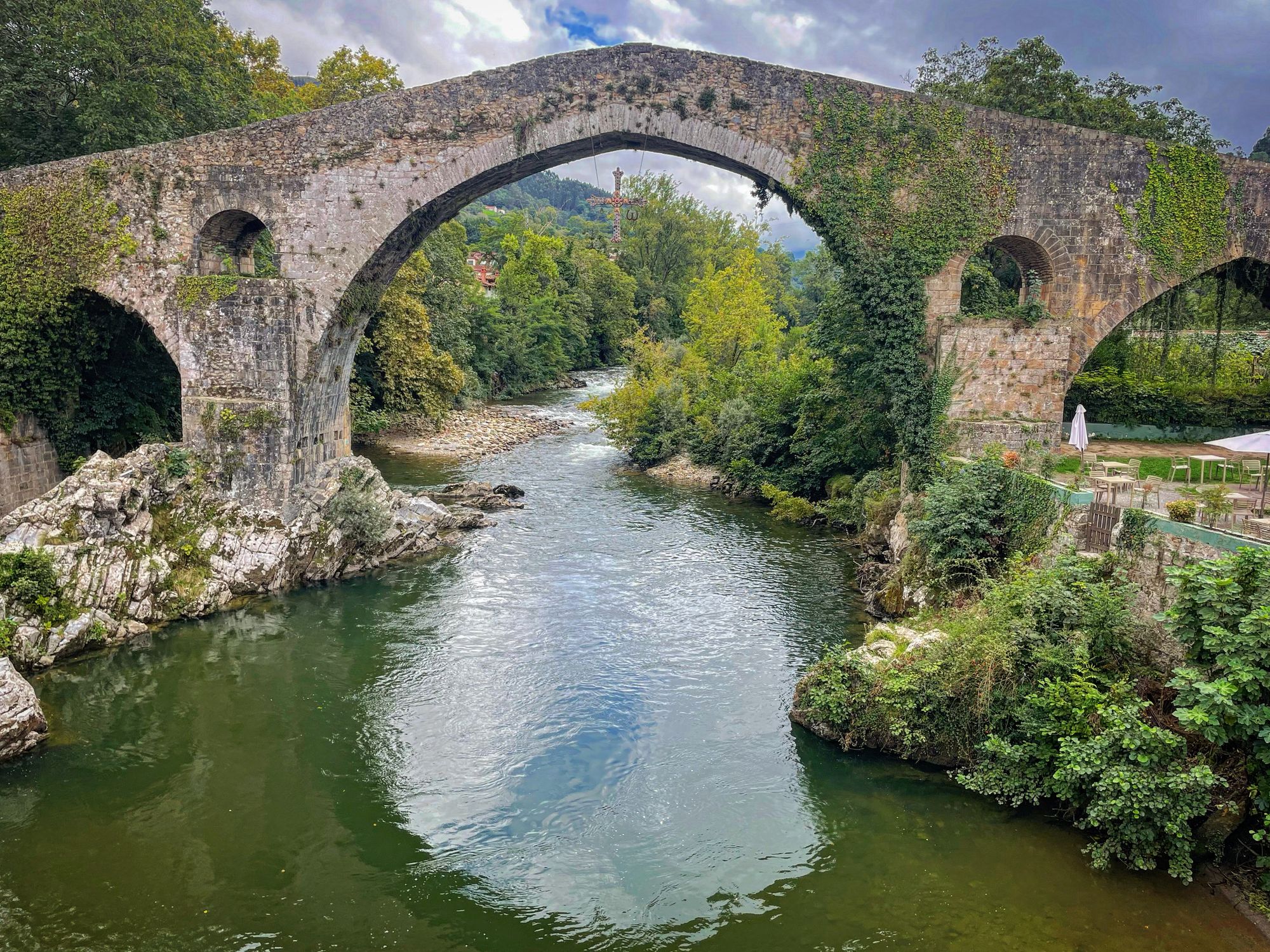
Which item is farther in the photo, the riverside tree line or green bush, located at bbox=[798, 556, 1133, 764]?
green bush, located at bbox=[798, 556, 1133, 764]

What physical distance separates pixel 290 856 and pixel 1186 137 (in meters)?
20.9

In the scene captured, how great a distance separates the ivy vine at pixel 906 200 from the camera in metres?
13.4

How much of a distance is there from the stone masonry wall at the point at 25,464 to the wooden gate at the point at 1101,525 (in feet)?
52.6

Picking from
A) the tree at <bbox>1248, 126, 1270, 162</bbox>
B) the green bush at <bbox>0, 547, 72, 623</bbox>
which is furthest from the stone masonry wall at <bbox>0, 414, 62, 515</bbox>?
the tree at <bbox>1248, 126, 1270, 162</bbox>

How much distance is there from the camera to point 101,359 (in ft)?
48.9

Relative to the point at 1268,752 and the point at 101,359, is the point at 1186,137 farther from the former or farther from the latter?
the point at 101,359

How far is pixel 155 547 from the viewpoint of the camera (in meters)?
12.2

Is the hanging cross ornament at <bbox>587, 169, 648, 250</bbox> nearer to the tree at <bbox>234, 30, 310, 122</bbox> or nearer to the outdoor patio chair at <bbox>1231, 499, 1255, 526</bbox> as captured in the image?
the tree at <bbox>234, 30, 310, 122</bbox>

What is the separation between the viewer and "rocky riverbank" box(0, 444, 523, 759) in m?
10.4

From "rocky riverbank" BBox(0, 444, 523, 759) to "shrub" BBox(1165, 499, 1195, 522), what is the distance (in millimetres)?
11325

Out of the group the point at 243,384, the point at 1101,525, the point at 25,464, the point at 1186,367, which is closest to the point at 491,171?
the point at 243,384

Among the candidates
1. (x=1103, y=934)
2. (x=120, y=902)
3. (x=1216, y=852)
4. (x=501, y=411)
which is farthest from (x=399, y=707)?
(x=501, y=411)

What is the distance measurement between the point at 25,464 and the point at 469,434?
42.9ft

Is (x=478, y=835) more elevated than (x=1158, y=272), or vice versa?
(x=1158, y=272)
